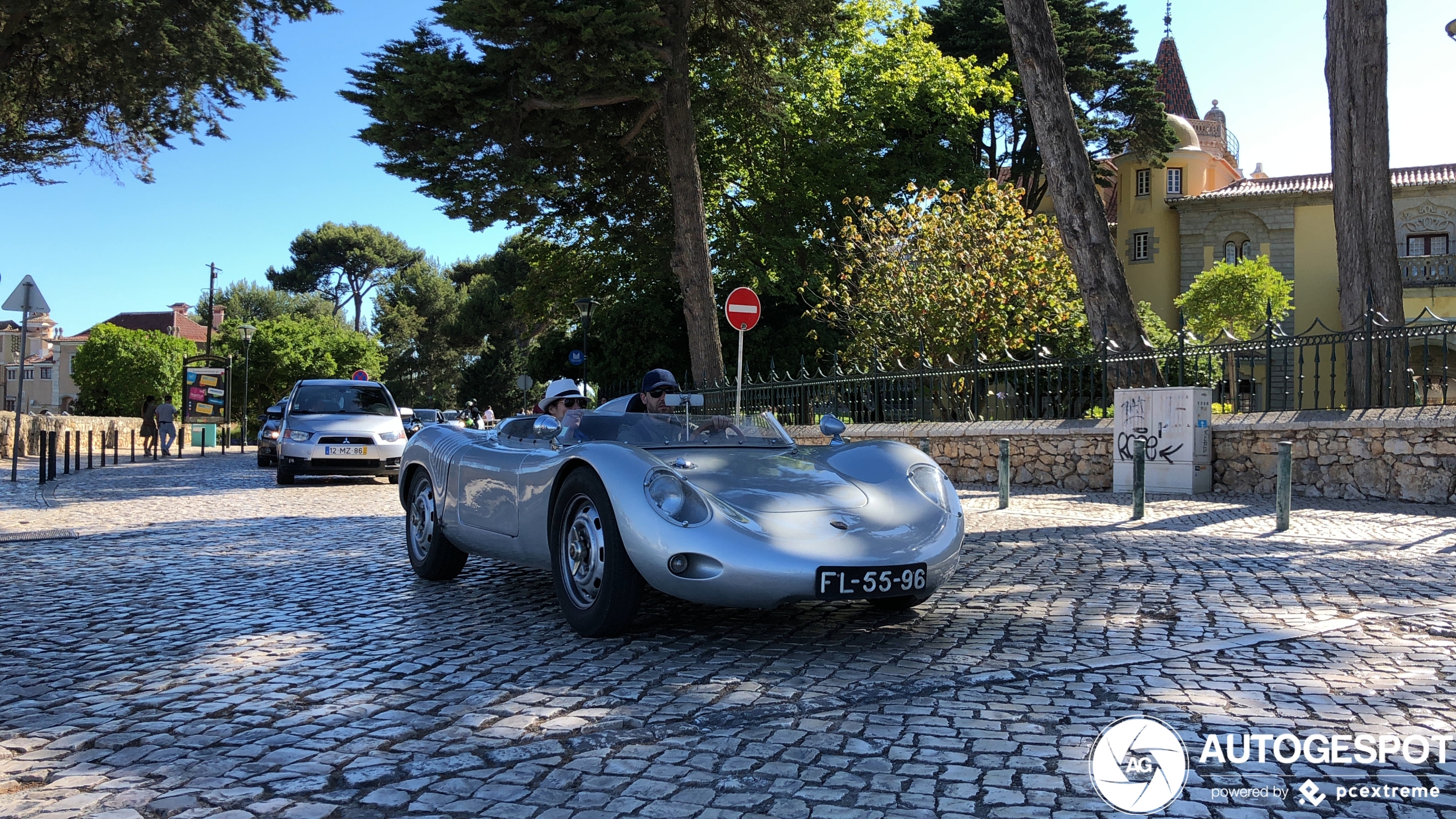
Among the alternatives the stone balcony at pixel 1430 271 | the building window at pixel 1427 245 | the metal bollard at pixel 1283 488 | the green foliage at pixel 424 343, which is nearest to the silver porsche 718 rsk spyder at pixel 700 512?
the metal bollard at pixel 1283 488

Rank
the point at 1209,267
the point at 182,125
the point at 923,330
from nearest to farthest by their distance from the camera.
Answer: the point at 923,330
the point at 182,125
the point at 1209,267

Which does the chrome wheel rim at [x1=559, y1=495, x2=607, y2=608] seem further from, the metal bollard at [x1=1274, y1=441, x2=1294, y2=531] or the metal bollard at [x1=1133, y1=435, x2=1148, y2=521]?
the metal bollard at [x1=1133, y1=435, x2=1148, y2=521]

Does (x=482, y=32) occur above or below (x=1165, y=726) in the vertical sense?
above

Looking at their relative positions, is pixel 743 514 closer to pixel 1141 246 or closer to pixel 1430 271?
pixel 1141 246

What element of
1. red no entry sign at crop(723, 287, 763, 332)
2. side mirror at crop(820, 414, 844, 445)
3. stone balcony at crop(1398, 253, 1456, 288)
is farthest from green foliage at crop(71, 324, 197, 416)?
stone balcony at crop(1398, 253, 1456, 288)

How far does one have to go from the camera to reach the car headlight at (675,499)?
4.50 metres

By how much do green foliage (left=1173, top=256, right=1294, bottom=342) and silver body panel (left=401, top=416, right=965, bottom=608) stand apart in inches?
1623

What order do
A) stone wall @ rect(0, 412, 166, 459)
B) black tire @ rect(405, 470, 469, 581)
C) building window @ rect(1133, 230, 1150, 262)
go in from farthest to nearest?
building window @ rect(1133, 230, 1150, 262)
stone wall @ rect(0, 412, 166, 459)
black tire @ rect(405, 470, 469, 581)

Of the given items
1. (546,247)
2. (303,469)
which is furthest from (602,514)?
(546,247)

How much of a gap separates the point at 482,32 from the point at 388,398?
Result: 6420mm

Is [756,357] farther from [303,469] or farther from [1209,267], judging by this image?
[1209,267]

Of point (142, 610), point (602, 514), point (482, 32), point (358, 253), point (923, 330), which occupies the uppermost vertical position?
point (358, 253)

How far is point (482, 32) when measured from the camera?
1783cm

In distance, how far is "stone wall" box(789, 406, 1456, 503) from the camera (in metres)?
11.0
